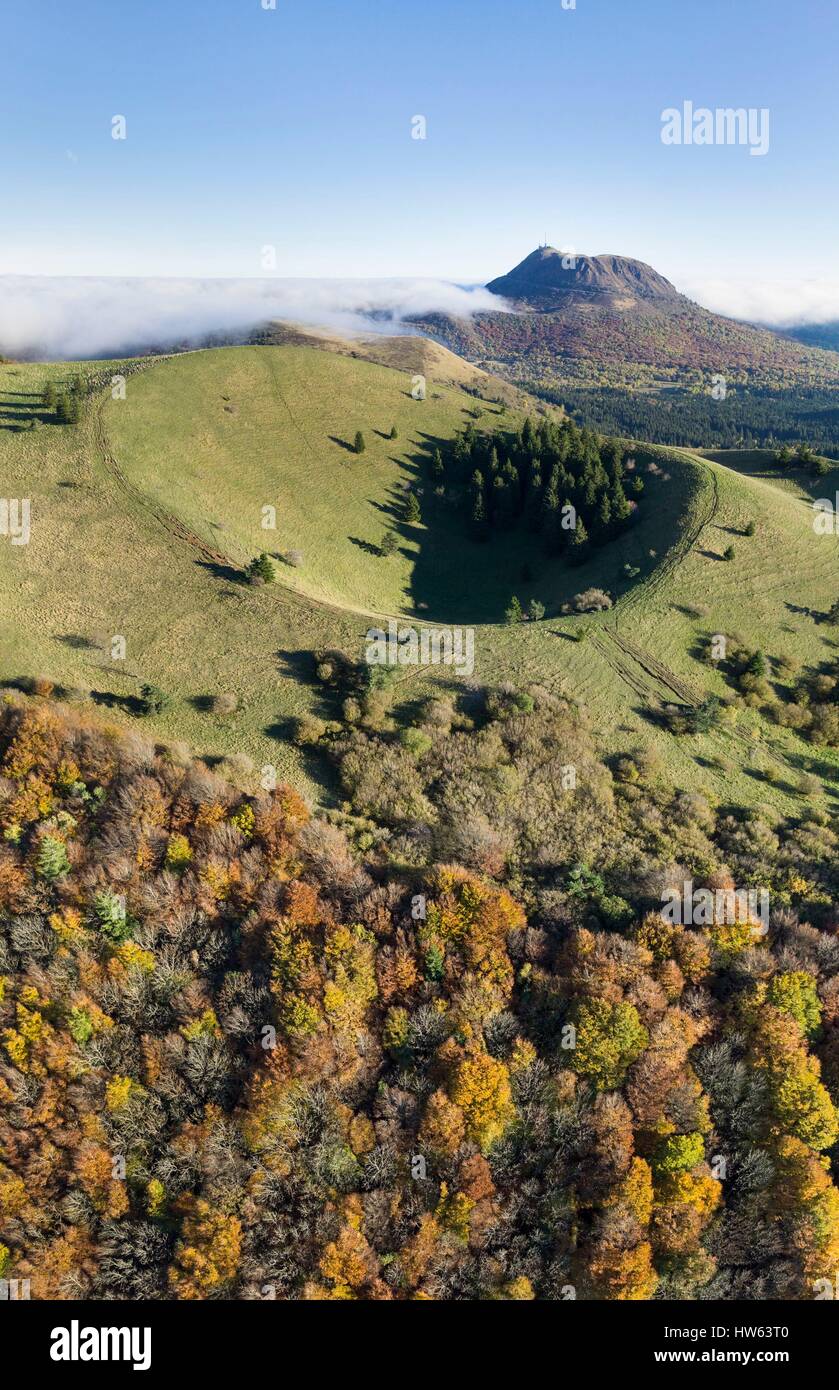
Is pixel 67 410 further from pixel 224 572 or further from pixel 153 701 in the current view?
pixel 153 701

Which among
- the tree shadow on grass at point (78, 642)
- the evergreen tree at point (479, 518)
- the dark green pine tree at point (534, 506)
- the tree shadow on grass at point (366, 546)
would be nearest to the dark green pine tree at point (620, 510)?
the dark green pine tree at point (534, 506)

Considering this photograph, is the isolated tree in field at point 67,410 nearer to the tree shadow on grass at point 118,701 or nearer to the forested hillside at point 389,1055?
the tree shadow on grass at point 118,701

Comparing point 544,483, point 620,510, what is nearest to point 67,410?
point 544,483

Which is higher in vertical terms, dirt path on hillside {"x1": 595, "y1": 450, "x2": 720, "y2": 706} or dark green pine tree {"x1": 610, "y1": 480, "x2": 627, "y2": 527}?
dark green pine tree {"x1": 610, "y1": 480, "x2": 627, "y2": 527}

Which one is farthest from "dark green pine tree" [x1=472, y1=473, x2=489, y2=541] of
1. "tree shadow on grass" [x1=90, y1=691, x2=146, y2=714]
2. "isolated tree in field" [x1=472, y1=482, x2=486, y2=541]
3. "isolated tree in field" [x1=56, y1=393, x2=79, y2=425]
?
"tree shadow on grass" [x1=90, y1=691, x2=146, y2=714]

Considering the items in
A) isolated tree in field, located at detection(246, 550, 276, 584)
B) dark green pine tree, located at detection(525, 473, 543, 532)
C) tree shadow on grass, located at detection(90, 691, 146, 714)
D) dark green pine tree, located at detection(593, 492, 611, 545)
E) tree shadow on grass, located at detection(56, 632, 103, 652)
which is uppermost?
dark green pine tree, located at detection(525, 473, 543, 532)

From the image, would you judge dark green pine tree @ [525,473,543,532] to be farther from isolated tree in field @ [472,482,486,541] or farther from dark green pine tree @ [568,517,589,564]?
dark green pine tree @ [568,517,589,564]

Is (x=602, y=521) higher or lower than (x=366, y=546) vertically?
higher
